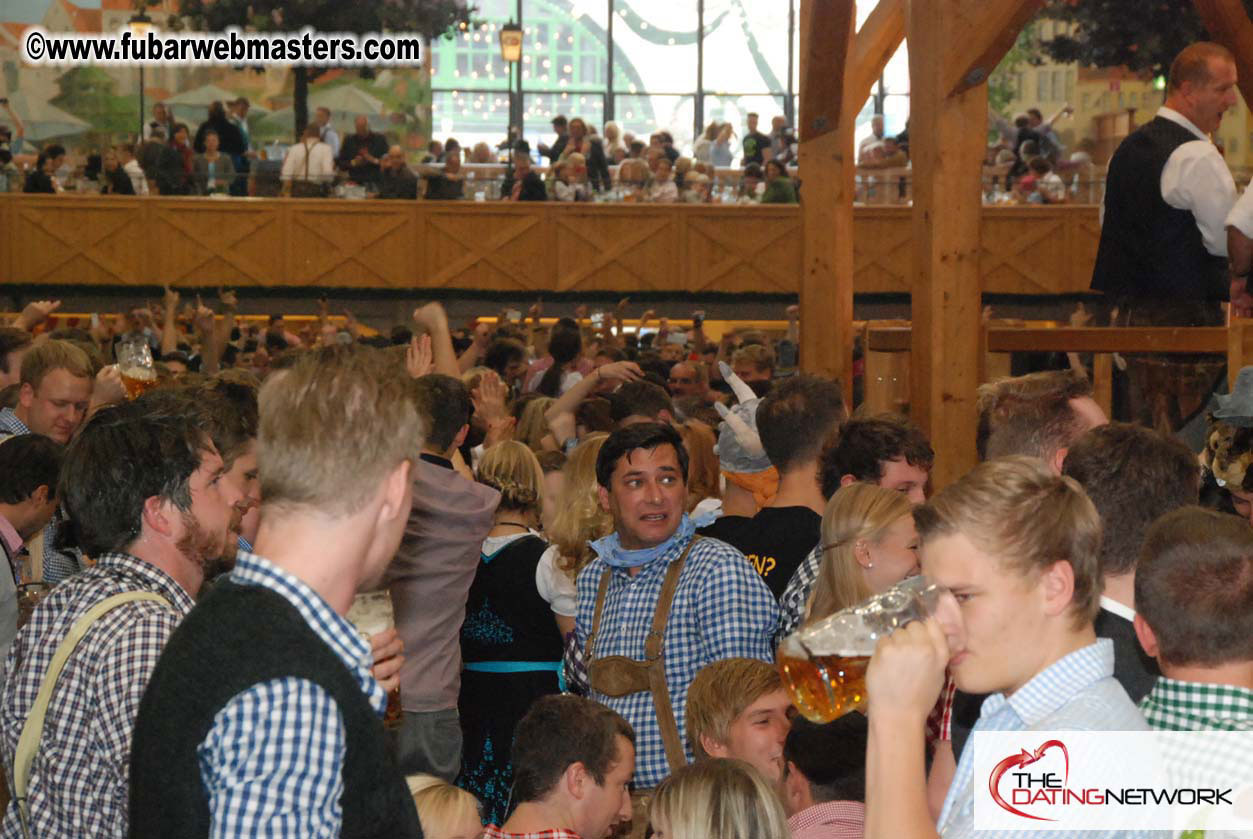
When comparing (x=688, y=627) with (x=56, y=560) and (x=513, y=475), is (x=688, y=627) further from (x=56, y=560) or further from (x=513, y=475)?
(x=56, y=560)

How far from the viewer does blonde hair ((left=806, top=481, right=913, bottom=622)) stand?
11.0 feet

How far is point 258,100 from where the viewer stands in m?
26.7

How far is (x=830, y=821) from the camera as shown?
2918 millimetres

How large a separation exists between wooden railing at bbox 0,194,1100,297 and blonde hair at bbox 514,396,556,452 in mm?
11090

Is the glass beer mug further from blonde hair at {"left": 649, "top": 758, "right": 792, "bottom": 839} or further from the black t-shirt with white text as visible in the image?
the black t-shirt with white text

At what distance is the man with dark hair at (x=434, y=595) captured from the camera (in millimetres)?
4184

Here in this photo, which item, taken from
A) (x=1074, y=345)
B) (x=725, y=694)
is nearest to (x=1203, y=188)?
(x=1074, y=345)

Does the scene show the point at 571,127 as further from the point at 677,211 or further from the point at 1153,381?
the point at 1153,381

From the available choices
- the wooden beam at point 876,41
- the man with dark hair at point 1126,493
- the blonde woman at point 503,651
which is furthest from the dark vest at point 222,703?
the wooden beam at point 876,41

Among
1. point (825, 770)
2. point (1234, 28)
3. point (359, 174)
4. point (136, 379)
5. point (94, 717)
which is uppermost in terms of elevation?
point (359, 174)

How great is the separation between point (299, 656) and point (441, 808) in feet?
4.62

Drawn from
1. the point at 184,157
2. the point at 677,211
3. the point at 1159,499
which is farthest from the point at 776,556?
the point at 184,157

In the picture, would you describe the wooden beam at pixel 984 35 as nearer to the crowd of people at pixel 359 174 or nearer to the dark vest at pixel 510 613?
the dark vest at pixel 510 613

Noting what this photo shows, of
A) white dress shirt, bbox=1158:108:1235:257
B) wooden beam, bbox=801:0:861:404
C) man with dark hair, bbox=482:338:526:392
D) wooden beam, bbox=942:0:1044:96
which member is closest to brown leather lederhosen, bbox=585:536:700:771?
wooden beam, bbox=942:0:1044:96
